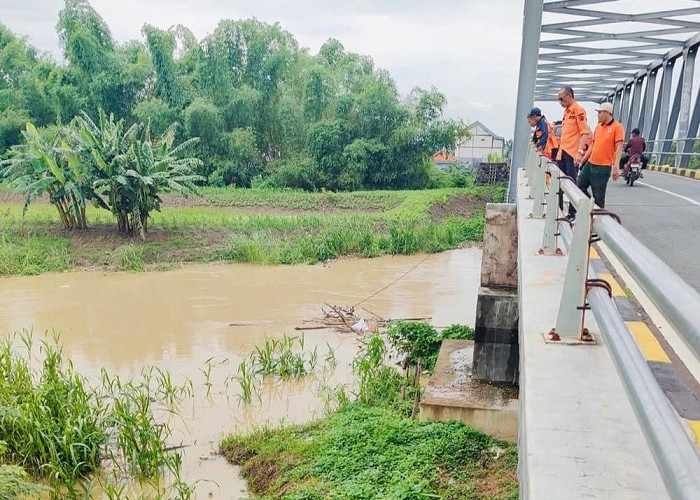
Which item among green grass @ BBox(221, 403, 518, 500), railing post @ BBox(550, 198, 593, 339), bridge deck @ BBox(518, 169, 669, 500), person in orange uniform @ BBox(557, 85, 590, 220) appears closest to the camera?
bridge deck @ BBox(518, 169, 669, 500)

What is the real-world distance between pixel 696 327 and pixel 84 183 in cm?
1699

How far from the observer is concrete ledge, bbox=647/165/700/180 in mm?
16522

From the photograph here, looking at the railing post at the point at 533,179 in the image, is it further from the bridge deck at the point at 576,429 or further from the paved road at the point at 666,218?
the bridge deck at the point at 576,429

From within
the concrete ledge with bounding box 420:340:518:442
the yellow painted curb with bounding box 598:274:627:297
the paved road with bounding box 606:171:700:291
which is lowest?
the concrete ledge with bounding box 420:340:518:442

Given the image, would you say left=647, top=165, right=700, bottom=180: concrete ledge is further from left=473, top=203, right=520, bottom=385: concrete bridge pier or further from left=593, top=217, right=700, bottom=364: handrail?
left=593, top=217, right=700, bottom=364: handrail

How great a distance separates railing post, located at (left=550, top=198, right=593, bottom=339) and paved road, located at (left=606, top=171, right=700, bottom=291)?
249 cm

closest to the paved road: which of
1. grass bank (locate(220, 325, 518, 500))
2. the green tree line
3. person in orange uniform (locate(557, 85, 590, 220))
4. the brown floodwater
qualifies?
person in orange uniform (locate(557, 85, 590, 220))

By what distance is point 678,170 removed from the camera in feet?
59.2

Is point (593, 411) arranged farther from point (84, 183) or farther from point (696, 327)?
point (84, 183)

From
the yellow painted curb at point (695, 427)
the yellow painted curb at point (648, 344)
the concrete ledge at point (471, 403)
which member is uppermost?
the yellow painted curb at point (695, 427)

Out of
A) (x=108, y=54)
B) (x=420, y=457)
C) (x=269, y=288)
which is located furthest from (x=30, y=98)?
(x=420, y=457)

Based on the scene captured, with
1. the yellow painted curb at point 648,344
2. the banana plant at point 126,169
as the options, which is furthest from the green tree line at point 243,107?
the yellow painted curb at point 648,344

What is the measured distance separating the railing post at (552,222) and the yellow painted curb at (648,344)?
3.11 feet

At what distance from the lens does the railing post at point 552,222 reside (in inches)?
166
